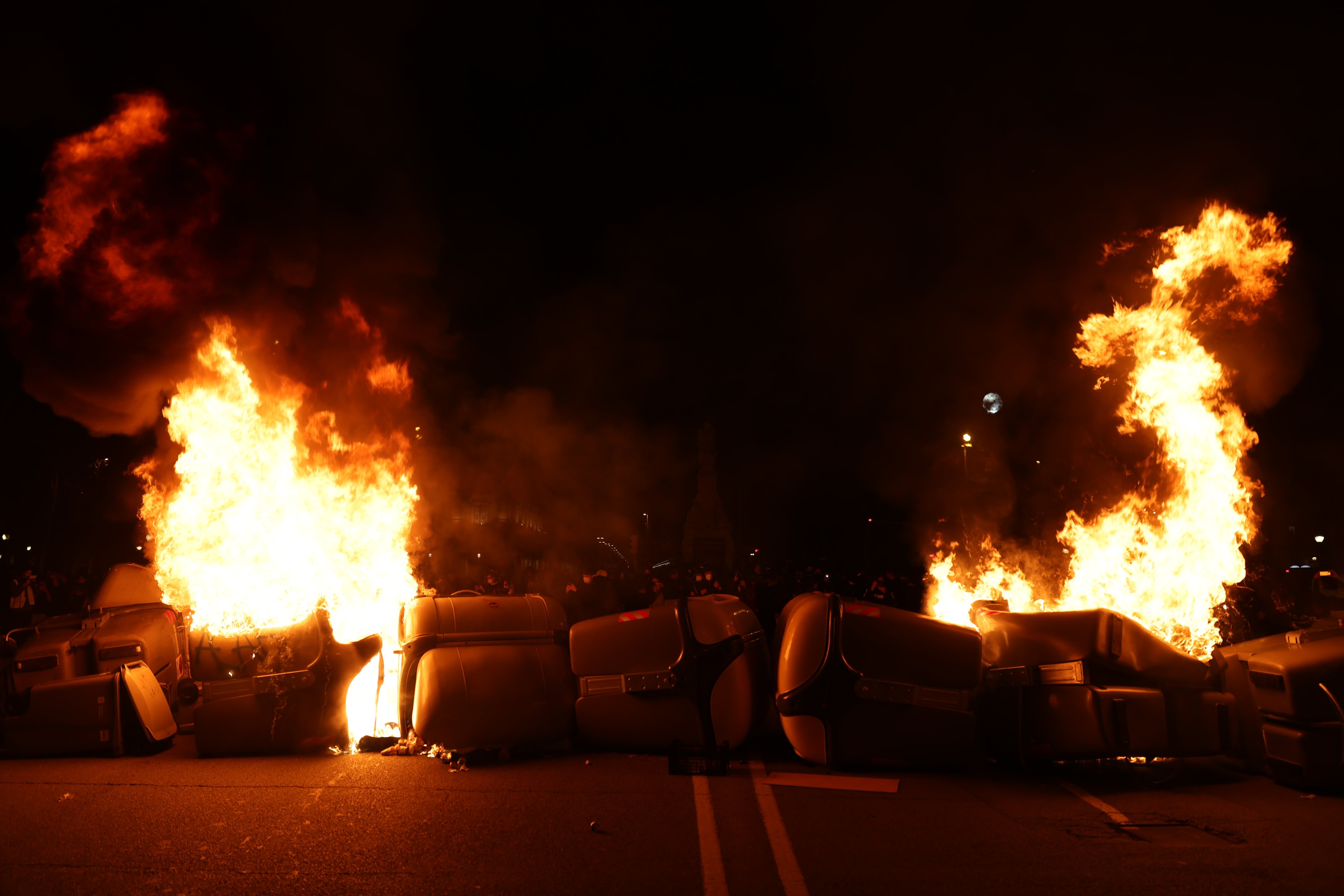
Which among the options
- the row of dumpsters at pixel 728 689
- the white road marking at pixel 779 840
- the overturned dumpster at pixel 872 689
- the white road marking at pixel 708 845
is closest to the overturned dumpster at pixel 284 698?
the row of dumpsters at pixel 728 689

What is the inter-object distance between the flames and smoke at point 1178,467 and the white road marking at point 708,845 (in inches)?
173

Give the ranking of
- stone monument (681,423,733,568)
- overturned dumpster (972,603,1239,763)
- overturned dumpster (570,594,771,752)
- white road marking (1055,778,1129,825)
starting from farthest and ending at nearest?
1. stone monument (681,423,733,568)
2. overturned dumpster (570,594,771,752)
3. overturned dumpster (972,603,1239,763)
4. white road marking (1055,778,1129,825)

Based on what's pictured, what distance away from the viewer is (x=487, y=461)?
1611 centimetres

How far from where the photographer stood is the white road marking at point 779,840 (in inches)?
175

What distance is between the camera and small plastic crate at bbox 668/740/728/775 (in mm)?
6914

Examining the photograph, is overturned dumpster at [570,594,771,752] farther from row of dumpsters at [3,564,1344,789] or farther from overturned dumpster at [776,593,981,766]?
overturned dumpster at [776,593,981,766]

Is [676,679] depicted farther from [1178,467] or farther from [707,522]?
[707,522]

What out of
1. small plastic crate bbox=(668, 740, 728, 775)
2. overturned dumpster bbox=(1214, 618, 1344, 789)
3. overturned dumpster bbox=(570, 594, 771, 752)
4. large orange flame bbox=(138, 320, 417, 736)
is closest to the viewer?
overturned dumpster bbox=(1214, 618, 1344, 789)

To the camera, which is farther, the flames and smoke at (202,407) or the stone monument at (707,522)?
the stone monument at (707,522)

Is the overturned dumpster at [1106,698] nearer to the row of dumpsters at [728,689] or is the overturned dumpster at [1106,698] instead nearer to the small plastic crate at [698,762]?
the row of dumpsters at [728,689]

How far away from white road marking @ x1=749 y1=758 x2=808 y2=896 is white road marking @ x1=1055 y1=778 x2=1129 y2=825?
2.26 m

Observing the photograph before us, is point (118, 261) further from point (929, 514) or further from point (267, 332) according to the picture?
point (929, 514)

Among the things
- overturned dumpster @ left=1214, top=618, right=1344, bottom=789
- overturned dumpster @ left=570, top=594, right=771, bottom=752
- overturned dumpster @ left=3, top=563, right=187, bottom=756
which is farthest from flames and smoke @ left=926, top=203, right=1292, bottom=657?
overturned dumpster @ left=3, top=563, right=187, bottom=756

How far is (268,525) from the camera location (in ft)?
30.0
